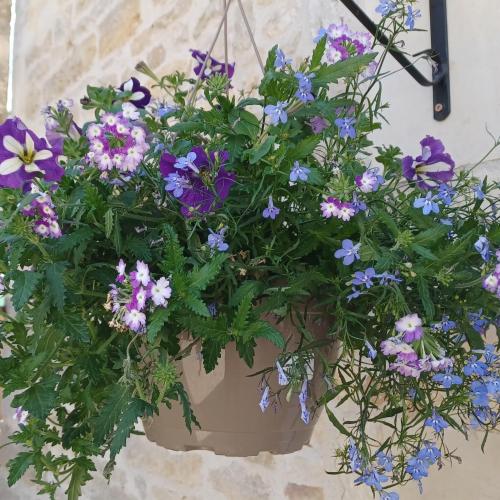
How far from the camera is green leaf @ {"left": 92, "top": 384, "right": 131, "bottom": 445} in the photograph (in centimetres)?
72

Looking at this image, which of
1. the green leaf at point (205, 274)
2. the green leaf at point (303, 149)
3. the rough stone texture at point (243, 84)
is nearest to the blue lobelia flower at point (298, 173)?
the green leaf at point (303, 149)

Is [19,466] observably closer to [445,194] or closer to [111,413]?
[111,413]

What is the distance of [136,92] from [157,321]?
47cm

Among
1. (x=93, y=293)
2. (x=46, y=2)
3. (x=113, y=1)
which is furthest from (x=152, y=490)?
(x=46, y=2)

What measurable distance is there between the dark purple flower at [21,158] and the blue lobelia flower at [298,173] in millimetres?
271

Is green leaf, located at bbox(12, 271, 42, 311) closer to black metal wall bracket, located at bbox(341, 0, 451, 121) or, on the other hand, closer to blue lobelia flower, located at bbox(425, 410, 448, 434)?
blue lobelia flower, located at bbox(425, 410, 448, 434)

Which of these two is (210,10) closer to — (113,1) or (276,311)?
(113,1)

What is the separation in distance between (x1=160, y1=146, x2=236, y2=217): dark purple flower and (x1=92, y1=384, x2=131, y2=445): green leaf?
214mm

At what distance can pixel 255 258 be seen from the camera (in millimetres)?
824

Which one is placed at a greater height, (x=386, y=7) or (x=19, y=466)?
(x=386, y=7)

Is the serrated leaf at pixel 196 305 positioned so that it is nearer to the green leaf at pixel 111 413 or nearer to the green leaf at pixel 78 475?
the green leaf at pixel 111 413

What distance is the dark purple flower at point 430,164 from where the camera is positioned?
3.02 ft

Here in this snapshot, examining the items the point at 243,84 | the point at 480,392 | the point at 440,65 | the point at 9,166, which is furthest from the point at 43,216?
the point at 243,84

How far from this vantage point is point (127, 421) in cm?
71
